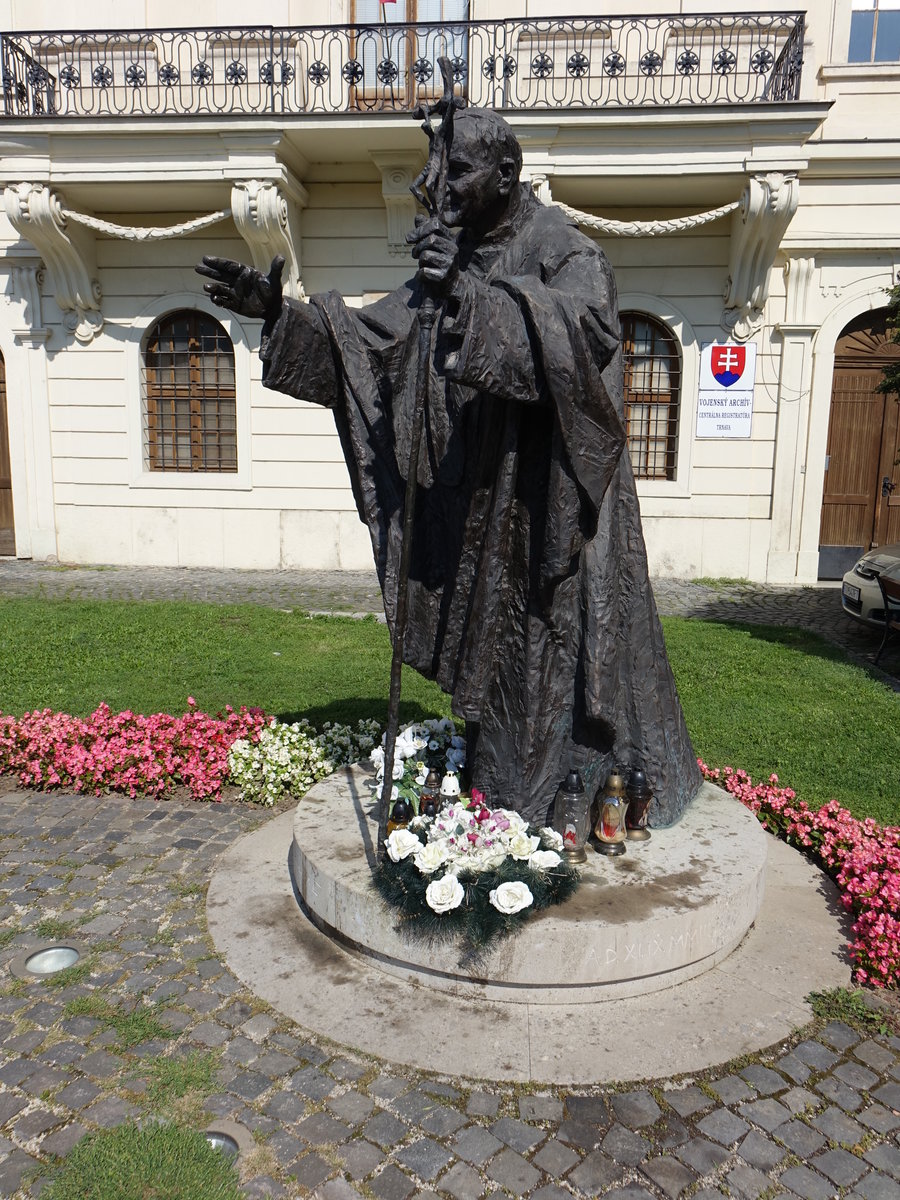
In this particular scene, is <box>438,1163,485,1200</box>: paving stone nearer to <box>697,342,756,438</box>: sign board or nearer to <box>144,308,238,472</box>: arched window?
<box>697,342,756,438</box>: sign board

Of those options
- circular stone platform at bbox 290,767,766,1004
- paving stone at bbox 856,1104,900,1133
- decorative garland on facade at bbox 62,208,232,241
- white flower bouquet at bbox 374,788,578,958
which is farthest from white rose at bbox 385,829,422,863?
decorative garland on facade at bbox 62,208,232,241

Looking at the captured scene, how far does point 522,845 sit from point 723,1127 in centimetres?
93

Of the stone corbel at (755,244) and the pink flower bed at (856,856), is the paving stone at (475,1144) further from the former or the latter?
the stone corbel at (755,244)

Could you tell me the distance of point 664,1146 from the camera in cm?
230

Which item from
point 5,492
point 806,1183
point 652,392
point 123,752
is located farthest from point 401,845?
point 5,492

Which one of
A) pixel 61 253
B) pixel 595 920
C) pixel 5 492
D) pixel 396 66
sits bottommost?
pixel 595 920

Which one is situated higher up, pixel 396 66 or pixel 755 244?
pixel 396 66

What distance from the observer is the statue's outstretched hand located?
2586 millimetres

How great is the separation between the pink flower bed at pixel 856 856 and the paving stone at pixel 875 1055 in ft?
1.01

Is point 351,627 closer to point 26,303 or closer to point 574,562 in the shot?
point 574,562

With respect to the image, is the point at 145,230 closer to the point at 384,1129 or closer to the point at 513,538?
the point at 513,538

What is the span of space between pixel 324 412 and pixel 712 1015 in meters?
10.2

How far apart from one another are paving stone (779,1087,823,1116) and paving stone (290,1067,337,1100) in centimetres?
122

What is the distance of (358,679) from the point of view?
678cm
